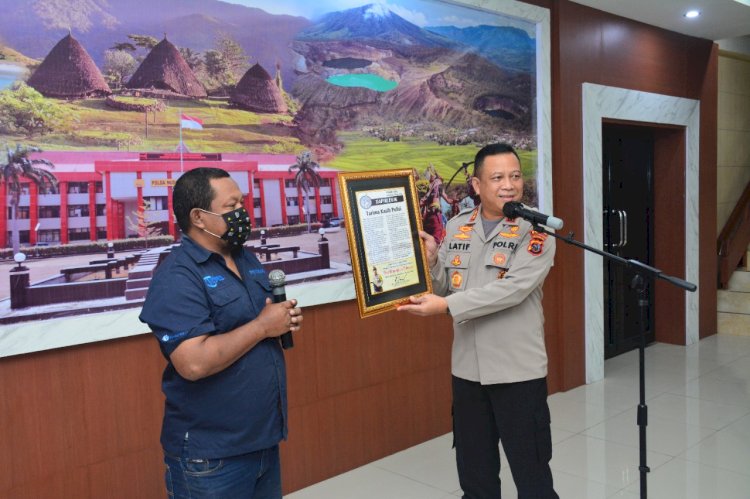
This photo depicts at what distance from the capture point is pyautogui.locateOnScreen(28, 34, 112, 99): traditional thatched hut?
2.66m

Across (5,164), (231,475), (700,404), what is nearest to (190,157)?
(5,164)

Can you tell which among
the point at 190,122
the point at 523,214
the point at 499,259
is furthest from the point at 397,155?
the point at 523,214

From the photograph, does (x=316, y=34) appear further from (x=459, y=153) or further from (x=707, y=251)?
(x=707, y=251)

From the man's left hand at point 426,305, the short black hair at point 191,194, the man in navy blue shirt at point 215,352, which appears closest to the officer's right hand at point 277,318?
the man in navy blue shirt at point 215,352

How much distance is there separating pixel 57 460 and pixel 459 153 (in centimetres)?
288

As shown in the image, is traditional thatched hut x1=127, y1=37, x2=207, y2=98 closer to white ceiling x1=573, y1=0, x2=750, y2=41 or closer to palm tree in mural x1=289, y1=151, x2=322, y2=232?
palm tree in mural x1=289, y1=151, x2=322, y2=232

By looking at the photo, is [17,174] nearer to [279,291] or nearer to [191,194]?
[191,194]

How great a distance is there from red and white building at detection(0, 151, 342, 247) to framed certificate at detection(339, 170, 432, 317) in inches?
43.1

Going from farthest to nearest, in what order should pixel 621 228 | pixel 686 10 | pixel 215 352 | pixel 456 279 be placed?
pixel 621 228 < pixel 686 10 < pixel 456 279 < pixel 215 352

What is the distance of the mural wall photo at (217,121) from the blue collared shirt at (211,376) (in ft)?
3.54

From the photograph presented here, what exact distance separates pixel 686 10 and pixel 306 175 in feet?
12.5

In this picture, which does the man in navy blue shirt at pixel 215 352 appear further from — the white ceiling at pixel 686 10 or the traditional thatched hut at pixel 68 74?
the white ceiling at pixel 686 10

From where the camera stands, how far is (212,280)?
1.91 m

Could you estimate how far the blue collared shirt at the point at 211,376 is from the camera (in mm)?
1815
